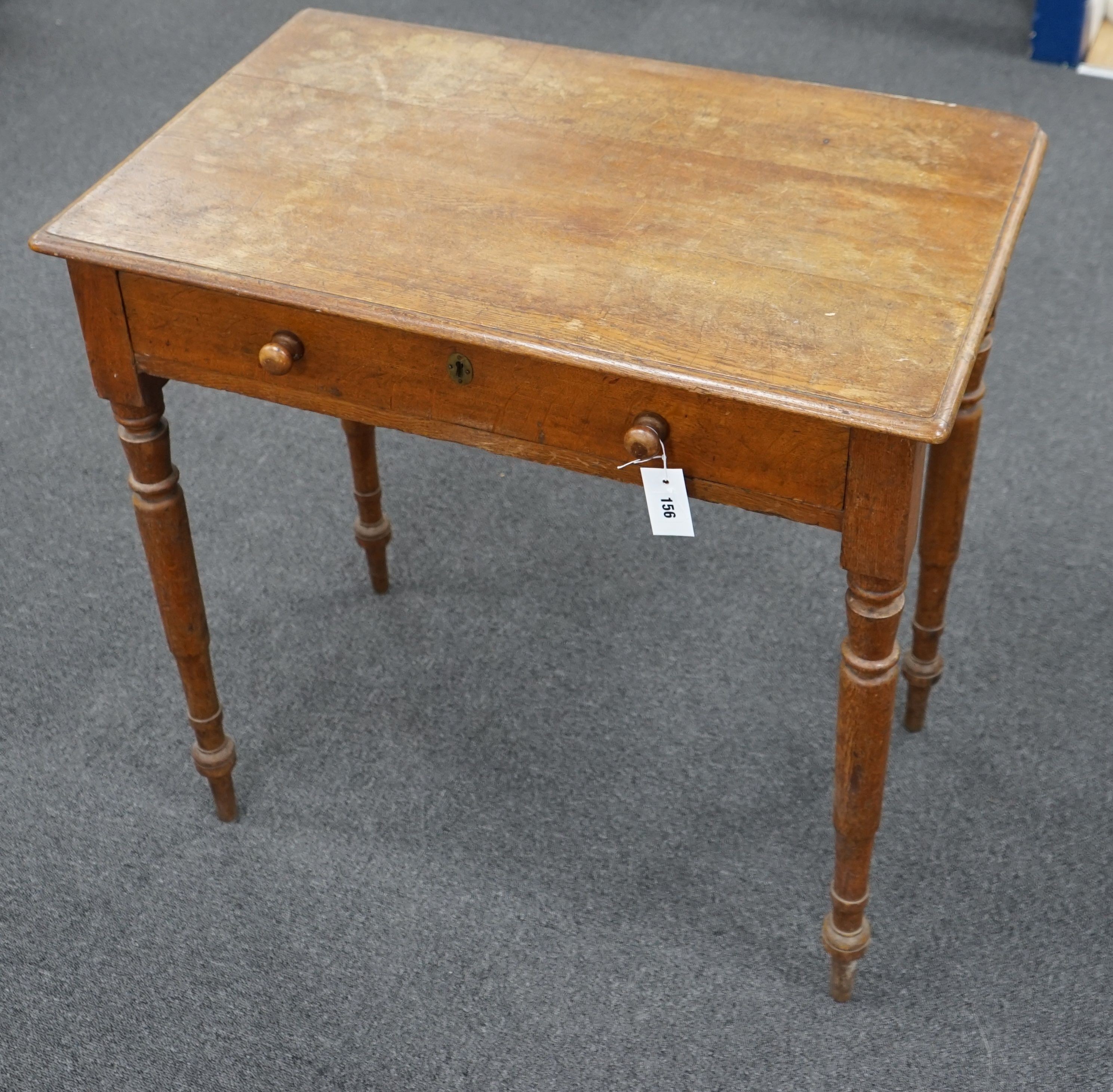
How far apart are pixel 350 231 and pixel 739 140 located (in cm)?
48

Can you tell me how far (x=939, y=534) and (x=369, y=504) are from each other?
0.87 meters

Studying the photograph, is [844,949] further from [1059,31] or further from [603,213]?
[1059,31]

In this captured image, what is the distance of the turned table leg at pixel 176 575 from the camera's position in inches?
64.5

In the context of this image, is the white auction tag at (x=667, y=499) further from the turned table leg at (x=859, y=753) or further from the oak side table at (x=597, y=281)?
the turned table leg at (x=859, y=753)

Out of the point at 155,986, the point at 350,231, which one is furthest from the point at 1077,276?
the point at 155,986

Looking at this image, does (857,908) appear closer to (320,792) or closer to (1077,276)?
(320,792)

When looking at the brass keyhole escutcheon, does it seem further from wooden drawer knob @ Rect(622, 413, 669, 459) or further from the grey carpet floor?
the grey carpet floor

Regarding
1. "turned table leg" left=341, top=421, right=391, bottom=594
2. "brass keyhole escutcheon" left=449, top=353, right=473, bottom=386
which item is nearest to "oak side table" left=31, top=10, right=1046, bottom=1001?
"brass keyhole escutcheon" left=449, top=353, right=473, bottom=386

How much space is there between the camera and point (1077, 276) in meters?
3.00

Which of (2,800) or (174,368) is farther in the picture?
(2,800)

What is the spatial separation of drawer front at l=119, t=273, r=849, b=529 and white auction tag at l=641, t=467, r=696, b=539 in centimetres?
2

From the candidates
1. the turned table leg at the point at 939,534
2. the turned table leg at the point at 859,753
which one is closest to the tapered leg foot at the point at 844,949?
the turned table leg at the point at 859,753

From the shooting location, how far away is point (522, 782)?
2080 millimetres

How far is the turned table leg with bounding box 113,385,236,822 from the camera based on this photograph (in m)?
1.64
